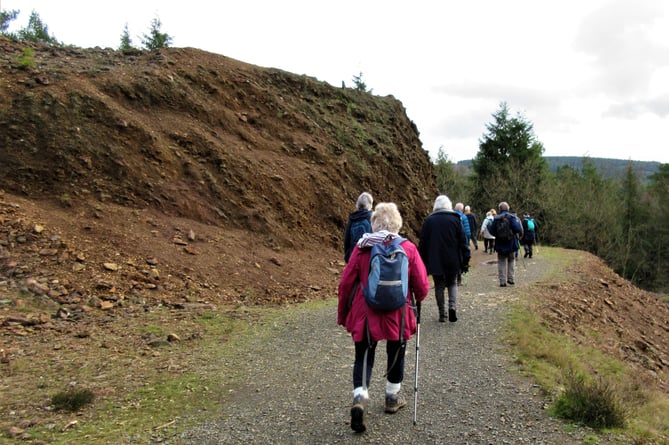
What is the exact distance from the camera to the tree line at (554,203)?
128 ft

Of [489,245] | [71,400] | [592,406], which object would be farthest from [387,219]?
[489,245]

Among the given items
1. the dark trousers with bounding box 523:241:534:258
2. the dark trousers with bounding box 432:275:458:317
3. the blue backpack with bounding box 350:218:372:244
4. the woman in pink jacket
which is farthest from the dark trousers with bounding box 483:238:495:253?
the woman in pink jacket

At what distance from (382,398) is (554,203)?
126 feet

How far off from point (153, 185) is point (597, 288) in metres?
15.4

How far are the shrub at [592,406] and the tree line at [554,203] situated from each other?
114 ft

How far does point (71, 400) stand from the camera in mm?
5352

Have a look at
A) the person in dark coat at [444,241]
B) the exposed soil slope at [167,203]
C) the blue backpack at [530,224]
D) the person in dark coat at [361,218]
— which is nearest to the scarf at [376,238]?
the person in dark coat at [361,218]

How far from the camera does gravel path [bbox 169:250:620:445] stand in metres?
4.66

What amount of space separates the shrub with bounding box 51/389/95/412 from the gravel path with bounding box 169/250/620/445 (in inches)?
57.1

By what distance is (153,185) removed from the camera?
1348 cm

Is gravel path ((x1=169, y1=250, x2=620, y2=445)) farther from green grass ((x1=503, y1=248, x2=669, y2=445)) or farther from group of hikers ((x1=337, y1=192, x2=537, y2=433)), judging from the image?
group of hikers ((x1=337, y1=192, x2=537, y2=433))

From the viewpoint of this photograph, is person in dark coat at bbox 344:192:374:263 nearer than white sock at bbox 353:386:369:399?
No

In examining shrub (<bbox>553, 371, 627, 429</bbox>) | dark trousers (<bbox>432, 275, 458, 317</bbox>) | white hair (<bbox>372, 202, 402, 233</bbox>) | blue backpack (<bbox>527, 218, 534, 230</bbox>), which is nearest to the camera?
shrub (<bbox>553, 371, 627, 429</bbox>)

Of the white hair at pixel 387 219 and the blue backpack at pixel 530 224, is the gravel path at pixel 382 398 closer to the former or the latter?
the white hair at pixel 387 219
